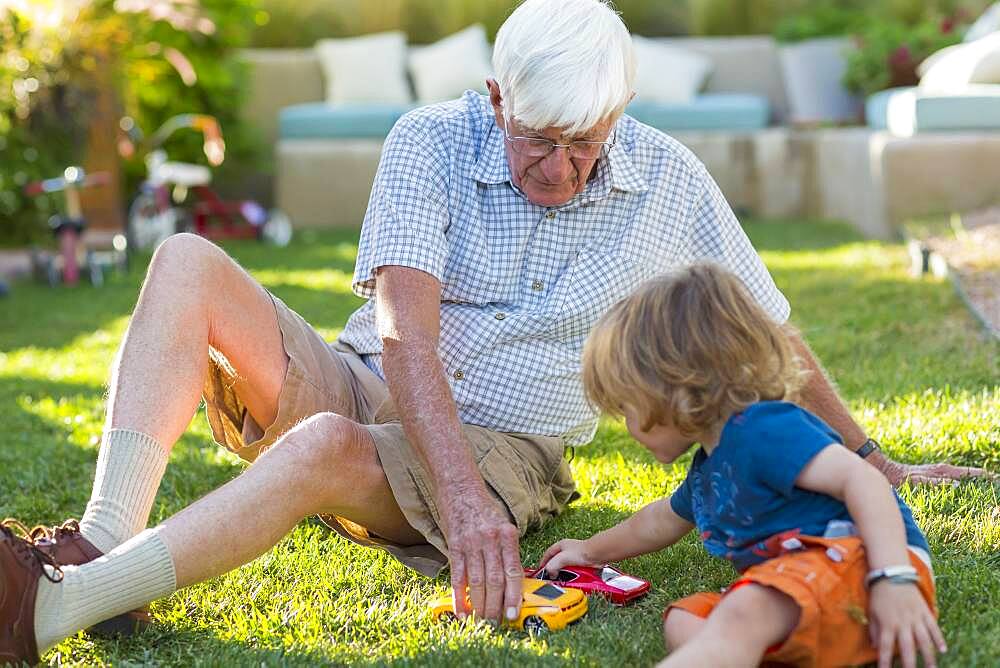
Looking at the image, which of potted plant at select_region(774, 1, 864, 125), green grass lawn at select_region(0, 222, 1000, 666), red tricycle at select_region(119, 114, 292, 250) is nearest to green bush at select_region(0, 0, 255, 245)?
red tricycle at select_region(119, 114, 292, 250)

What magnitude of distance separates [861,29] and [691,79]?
144cm

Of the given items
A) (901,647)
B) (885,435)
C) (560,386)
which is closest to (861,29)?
(885,435)

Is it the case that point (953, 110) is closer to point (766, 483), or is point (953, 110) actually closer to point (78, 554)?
point (766, 483)

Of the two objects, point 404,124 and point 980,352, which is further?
point 980,352

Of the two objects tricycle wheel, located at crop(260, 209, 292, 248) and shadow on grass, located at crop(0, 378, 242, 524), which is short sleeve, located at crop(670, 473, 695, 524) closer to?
shadow on grass, located at crop(0, 378, 242, 524)

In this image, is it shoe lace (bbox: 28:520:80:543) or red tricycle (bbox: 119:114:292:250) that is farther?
red tricycle (bbox: 119:114:292:250)

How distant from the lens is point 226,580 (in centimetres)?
214

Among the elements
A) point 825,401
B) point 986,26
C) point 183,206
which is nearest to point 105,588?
point 825,401

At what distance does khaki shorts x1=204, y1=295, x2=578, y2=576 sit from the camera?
210cm

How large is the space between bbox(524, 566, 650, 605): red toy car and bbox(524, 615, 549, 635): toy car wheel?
0.42 feet

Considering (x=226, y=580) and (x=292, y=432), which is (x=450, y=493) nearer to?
(x=292, y=432)

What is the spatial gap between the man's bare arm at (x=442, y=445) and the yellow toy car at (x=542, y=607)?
1.2 inches

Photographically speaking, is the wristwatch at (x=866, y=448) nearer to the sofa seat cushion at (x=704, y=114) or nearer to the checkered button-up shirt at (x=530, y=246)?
the checkered button-up shirt at (x=530, y=246)

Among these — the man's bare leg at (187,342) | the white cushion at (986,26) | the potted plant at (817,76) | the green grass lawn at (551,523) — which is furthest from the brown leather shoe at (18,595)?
the potted plant at (817,76)
